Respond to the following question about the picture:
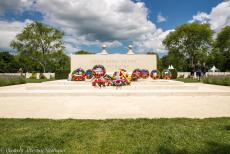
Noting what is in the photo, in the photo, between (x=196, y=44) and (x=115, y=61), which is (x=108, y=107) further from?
(x=196, y=44)

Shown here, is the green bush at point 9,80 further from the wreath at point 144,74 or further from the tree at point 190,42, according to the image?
the tree at point 190,42

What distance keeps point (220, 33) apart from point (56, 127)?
2299 inches

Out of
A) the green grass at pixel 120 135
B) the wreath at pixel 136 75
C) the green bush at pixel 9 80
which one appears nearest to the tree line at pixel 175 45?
the green bush at pixel 9 80

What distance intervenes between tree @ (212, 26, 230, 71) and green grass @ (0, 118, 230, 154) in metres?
52.3

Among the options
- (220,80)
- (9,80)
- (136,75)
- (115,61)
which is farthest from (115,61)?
(220,80)

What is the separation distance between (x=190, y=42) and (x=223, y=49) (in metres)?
12.0

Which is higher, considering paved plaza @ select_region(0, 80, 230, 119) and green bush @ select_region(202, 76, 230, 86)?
green bush @ select_region(202, 76, 230, 86)

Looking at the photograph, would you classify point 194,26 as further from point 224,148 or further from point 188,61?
point 224,148

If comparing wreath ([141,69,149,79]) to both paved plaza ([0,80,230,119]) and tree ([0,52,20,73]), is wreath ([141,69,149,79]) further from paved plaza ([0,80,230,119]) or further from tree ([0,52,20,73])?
tree ([0,52,20,73])

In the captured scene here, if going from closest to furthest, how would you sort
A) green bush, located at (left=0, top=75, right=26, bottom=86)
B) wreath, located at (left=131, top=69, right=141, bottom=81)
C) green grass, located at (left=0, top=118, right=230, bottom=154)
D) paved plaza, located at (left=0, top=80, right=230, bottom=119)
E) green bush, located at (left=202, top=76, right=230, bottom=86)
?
green grass, located at (left=0, top=118, right=230, bottom=154) < paved plaza, located at (left=0, top=80, right=230, bottom=119) < wreath, located at (left=131, top=69, right=141, bottom=81) < green bush, located at (left=0, top=75, right=26, bottom=86) < green bush, located at (left=202, top=76, right=230, bottom=86)

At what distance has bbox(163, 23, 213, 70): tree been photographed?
47.0 metres

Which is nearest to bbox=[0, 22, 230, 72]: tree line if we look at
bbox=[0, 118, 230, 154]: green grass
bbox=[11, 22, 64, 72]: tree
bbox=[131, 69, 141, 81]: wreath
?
bbox=[11, 22, 64, 72]: tree

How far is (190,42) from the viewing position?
48500 millimetres

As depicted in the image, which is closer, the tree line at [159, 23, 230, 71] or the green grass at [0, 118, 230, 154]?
the green grass at [0, 118, 230, 154]
